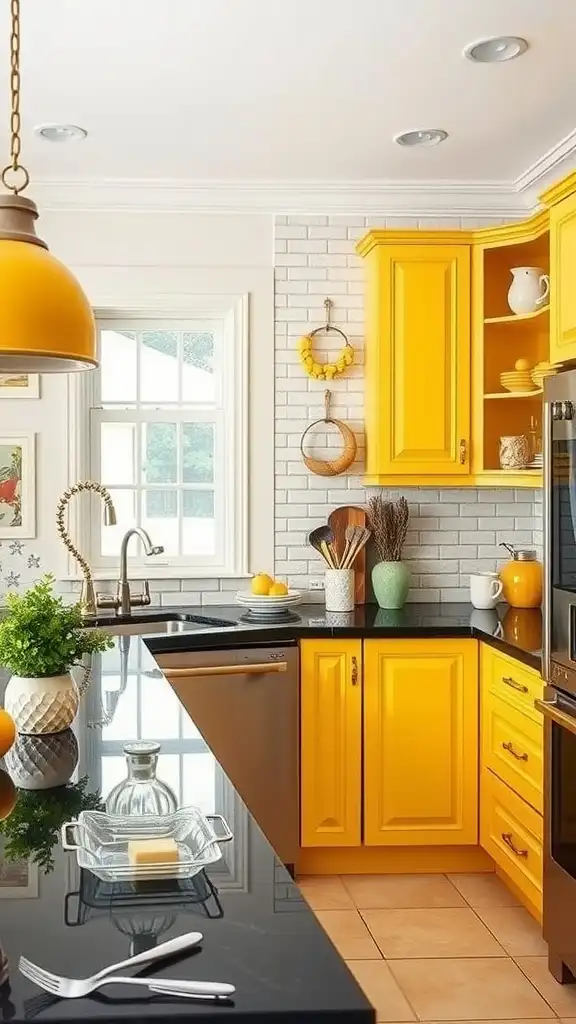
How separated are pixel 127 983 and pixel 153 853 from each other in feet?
1.11

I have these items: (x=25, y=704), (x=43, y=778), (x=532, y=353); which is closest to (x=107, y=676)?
(x=25, y=704)

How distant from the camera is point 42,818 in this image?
174cm

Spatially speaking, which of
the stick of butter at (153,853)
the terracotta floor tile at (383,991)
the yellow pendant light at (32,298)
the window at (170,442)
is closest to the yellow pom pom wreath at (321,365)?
the window at (170,442)

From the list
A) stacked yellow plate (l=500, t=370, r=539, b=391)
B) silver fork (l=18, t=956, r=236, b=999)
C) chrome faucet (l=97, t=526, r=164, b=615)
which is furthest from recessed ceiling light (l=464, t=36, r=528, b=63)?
silver fork (l=18, t=956, r=236, b=999)

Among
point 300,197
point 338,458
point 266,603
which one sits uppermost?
point 300,197

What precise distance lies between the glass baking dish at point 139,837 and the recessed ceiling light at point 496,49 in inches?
95.7

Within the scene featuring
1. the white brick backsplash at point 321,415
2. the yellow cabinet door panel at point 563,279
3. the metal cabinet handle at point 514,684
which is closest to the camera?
the yellow cabinet door panel at point 563,279

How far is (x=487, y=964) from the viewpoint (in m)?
3.34

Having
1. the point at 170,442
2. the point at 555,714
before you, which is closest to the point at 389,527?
the point at 170,442

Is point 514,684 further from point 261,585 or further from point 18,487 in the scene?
point 18,487

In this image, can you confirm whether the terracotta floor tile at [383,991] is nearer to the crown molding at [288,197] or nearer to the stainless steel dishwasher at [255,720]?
the stainless steel dishwasher at [255,720]

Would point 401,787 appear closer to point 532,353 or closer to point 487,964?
point 487,964

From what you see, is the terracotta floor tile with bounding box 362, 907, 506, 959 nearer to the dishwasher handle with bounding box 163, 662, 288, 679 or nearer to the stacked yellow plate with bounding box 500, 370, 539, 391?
A: the dishwasher handle with bounding box 163, 662, 288, 679

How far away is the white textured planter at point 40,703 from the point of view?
2262 millimetres
